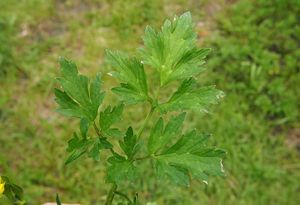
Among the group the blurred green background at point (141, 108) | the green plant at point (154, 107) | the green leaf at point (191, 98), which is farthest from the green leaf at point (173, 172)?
the blurred green background at point (141, 108)

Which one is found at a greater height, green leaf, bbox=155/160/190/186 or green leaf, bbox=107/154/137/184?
green leaf, bbox=107/154/137/184

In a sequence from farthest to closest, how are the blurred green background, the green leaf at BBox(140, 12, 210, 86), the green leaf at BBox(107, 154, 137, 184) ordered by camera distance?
the blurred green background → the green leaf at BBox(140, 12, 210, 86) → the green leaf at BBox(107, 154, 137, 184)

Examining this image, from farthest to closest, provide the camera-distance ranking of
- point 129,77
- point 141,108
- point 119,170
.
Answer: point 141,108
point 129,77
point 119,170

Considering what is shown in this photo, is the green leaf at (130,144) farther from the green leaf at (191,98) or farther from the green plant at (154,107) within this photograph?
the green leaf at (191,98)

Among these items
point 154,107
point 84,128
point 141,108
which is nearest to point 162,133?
point 154,107

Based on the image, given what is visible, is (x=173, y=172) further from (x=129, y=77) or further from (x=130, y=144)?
(x=129, y=77)

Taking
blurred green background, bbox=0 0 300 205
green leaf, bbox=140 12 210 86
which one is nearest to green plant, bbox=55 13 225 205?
green leaf, bbox=140 12 210 86

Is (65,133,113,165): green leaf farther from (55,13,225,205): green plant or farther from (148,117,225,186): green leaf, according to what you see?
(148,117,225,186): green leaf

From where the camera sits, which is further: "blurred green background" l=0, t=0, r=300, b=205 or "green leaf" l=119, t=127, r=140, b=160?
"blurred green background" l=0, t=0, r=300, b=205
